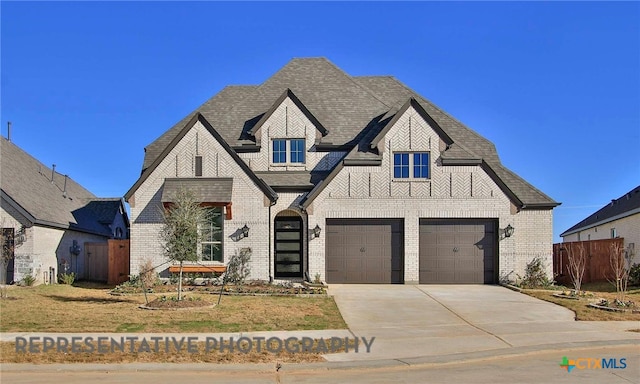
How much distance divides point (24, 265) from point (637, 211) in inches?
1063

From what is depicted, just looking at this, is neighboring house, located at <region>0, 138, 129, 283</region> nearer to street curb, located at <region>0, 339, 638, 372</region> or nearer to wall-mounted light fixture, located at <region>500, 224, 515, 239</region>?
street curb, located at <region>0, 339, 638, 372</region>

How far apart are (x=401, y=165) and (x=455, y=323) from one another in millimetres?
9990

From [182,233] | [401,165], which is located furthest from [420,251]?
[182,233]

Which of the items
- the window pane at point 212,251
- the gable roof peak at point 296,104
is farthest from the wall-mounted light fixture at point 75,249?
the gable roof peak at point 296,104

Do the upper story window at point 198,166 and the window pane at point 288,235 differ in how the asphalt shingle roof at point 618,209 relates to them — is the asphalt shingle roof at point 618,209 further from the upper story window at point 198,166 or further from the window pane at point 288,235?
the upper story window at point 198,166

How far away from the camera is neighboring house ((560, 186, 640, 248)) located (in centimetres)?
2788

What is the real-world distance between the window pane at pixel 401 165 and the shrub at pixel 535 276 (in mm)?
6189

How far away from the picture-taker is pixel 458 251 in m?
23.8

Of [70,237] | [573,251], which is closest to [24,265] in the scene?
[70,237]

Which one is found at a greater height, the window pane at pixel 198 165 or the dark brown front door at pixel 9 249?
the window pane at pixel 198 165

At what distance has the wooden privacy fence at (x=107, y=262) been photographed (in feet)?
80.5

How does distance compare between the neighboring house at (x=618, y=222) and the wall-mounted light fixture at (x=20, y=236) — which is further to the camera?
the neighboring house at (x=618, y=222)

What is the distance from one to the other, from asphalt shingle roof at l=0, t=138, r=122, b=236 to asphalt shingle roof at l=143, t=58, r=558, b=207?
4889 millimetres

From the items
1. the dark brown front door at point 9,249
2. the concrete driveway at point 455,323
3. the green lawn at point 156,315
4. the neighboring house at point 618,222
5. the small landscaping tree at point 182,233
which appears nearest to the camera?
the concrete driveway at point 455,323
